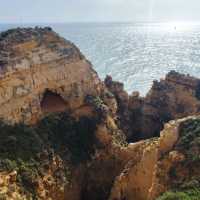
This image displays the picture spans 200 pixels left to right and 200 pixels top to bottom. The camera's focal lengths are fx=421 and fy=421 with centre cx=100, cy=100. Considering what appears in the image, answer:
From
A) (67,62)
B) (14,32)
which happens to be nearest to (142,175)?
(67,62)

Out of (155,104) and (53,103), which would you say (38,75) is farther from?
(155,104)

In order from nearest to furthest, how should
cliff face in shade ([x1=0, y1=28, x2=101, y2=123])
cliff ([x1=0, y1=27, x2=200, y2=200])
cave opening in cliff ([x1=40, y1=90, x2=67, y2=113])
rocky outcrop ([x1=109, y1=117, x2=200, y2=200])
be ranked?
rocky outcrop ([x1=109, y1=117, x2=200, y2=200]), cliff ([x1=0, y1=27, x2=200, y2=200]), cliff face in shade ([x1=0, y1=28, x2=101, y2=123]), cave opening in cliff ([x1=40, y1=90, x2=67, y2=113])

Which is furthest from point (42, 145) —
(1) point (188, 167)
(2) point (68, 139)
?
(1) point (188, 167)

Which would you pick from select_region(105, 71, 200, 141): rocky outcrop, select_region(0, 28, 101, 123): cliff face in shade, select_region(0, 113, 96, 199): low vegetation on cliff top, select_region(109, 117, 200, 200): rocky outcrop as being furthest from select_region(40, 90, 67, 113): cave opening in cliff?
select_region(105, 71, 200, 141): rocky outcrop

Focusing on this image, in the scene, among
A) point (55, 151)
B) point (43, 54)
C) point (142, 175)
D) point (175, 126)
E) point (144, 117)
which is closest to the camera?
point (175, 126)

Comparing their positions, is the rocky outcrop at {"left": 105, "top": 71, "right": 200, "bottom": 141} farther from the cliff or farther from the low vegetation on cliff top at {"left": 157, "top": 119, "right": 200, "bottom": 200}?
the low vegetation on cliff top at {"left": 157, "top": 119, "right": 200, "bottom": 200}

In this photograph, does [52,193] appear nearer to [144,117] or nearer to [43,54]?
[43,54]

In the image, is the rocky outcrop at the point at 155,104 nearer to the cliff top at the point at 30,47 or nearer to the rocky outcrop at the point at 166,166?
the cliff top at the point at 30,47

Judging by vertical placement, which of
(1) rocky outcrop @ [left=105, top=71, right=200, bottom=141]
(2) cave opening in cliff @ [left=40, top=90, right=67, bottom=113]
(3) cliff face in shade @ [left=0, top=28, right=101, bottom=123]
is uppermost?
(3) cliff face in shade @ [left=0, top=28, right=101, bottom=123]
